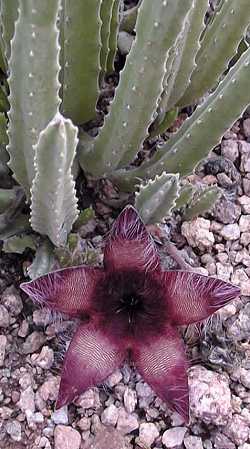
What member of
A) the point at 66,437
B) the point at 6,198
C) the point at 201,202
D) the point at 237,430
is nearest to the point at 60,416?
the point at 66,437

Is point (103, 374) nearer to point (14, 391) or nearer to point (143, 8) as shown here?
point (14, 391)

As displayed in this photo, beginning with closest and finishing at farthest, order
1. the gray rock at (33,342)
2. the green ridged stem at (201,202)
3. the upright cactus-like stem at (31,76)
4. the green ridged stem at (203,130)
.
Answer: the upright cactus-like stem at (31,76) < the green ridged stem at (203,130) < the gray rock at (33,342) < the green ridged stem at (201,202)

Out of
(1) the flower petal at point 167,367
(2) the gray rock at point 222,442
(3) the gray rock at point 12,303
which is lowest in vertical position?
(2) the gray rock at point 222,442

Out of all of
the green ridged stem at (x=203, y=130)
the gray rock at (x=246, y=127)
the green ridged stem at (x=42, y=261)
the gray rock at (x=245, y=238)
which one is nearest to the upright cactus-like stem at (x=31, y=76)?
the green ridged stem at (x=42, y=261)

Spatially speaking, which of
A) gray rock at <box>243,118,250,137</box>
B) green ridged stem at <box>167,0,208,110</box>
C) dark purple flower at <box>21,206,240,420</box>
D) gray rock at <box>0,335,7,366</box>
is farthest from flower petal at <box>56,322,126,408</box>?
gray rock at <box>243,118,250,137</box>

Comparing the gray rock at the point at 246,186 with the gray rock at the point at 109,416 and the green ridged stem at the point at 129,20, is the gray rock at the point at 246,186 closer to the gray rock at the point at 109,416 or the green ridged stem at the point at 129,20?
the green ridged stem at the point at 129,20

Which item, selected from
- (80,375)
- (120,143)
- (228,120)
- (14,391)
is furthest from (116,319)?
(228,120)

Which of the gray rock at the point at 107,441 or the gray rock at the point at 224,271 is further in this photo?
the gray rock at the point at 224,271

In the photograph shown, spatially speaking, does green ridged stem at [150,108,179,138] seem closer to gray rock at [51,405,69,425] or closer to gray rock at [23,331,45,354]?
gray rock at [23,331,45,354]
